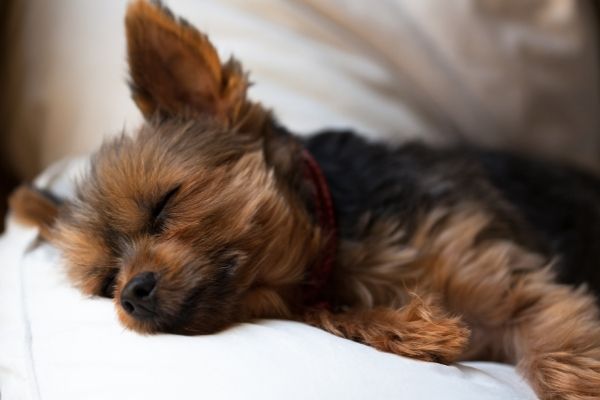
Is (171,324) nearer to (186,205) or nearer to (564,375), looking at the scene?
(186,205)

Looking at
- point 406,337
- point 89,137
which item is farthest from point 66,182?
point 406,337

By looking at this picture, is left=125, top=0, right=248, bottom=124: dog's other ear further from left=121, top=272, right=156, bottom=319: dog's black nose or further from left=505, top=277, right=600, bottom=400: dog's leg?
left=505, top=277, right=600, bottom=400: dog's leg

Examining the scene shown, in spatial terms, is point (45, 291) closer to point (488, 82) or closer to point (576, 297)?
point (576, 297)

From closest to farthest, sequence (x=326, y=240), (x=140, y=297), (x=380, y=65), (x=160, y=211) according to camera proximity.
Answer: (x=140, y=297), (x=160, y=211), (x=326, y=240), (x=380, y=65)

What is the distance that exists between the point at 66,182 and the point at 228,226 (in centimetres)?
79

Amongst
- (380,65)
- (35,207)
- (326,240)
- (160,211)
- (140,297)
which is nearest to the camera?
(140,297)

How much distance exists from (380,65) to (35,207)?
1072mm

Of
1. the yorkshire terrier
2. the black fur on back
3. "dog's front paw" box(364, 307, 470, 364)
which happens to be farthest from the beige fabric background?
"dog's front paw" box(364, 307, 470, 364)

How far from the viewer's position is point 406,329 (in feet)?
4.72

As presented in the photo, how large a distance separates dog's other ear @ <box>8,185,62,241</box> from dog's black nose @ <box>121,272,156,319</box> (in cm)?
53

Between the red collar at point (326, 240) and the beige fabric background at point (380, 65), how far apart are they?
51 centimetres

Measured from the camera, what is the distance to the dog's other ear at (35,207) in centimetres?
181

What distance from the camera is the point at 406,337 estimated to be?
1.42m

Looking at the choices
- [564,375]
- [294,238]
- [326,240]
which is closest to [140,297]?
[294,238]
